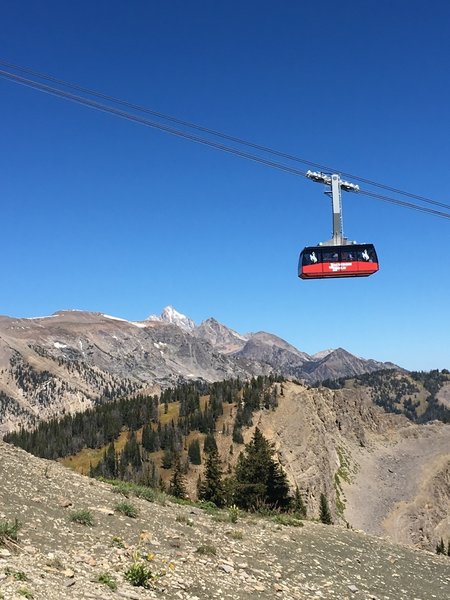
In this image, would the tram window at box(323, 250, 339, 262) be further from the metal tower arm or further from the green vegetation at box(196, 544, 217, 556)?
the green vegetation at box(196, 544, 217, 556)

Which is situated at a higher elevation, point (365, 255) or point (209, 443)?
point (365, 255)

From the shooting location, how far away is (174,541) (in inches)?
837

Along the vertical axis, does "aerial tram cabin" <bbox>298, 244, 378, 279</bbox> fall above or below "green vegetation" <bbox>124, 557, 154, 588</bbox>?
above

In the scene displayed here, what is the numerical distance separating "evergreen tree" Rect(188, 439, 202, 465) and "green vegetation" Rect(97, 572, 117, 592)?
354 feet

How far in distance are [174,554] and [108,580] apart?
15.3 feet

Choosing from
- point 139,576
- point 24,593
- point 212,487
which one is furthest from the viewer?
point 212,487

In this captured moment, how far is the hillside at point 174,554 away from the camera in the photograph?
1543 centimetres

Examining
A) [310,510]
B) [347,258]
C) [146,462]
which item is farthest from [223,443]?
[347,258]

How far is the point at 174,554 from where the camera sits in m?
19.4

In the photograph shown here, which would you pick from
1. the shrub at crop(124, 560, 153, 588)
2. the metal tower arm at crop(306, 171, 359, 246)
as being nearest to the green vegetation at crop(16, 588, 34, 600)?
the shrub at crop(124, 560, 153, 588)

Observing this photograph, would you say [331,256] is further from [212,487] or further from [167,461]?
[167,461]

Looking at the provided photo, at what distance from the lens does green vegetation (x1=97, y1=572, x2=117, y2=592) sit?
1484cm

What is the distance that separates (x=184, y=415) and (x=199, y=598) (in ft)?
492

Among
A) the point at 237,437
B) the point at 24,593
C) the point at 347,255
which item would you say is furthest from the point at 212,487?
the point at 237,437
